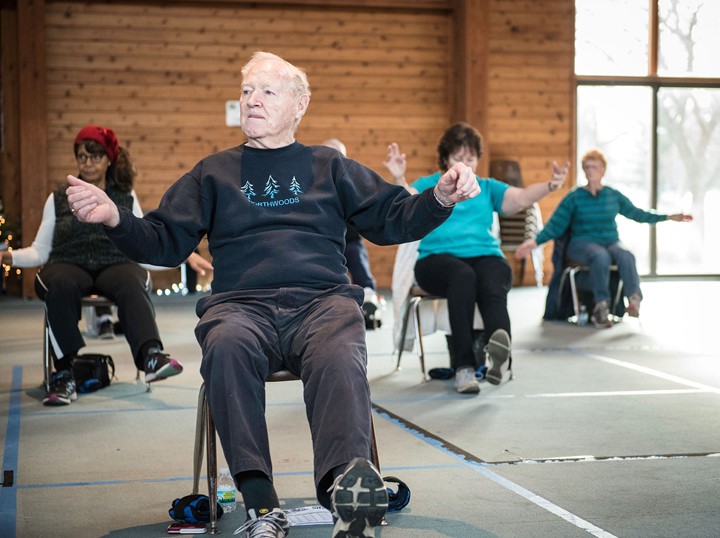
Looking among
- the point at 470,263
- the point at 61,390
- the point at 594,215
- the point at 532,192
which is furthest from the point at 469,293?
the point at 594,215

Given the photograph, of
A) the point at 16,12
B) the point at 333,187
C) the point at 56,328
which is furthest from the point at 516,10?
the point at 333,187

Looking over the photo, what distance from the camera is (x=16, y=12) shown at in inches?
389

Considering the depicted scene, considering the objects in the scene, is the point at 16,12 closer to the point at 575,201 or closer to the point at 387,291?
the point at 387,291

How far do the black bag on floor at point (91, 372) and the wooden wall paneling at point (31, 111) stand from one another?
17.7 ft

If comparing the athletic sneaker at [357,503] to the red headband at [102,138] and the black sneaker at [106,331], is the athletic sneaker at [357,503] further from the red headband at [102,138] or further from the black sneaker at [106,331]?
the black sneaker at [106,331]

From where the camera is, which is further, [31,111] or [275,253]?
[31,111]

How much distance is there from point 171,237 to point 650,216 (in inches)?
208

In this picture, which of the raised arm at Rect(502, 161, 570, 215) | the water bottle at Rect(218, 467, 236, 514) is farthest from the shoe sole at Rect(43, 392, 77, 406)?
the raised arm at Rect(502, 161, 570, 215)

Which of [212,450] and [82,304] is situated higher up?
[82,304]

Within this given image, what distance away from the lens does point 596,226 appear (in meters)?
7.36

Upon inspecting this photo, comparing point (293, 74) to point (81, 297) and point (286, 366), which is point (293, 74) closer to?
point (286, 366)

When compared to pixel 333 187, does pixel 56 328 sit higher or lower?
lower

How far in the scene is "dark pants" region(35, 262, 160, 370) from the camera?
4129 millimetres

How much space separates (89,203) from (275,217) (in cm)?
46
